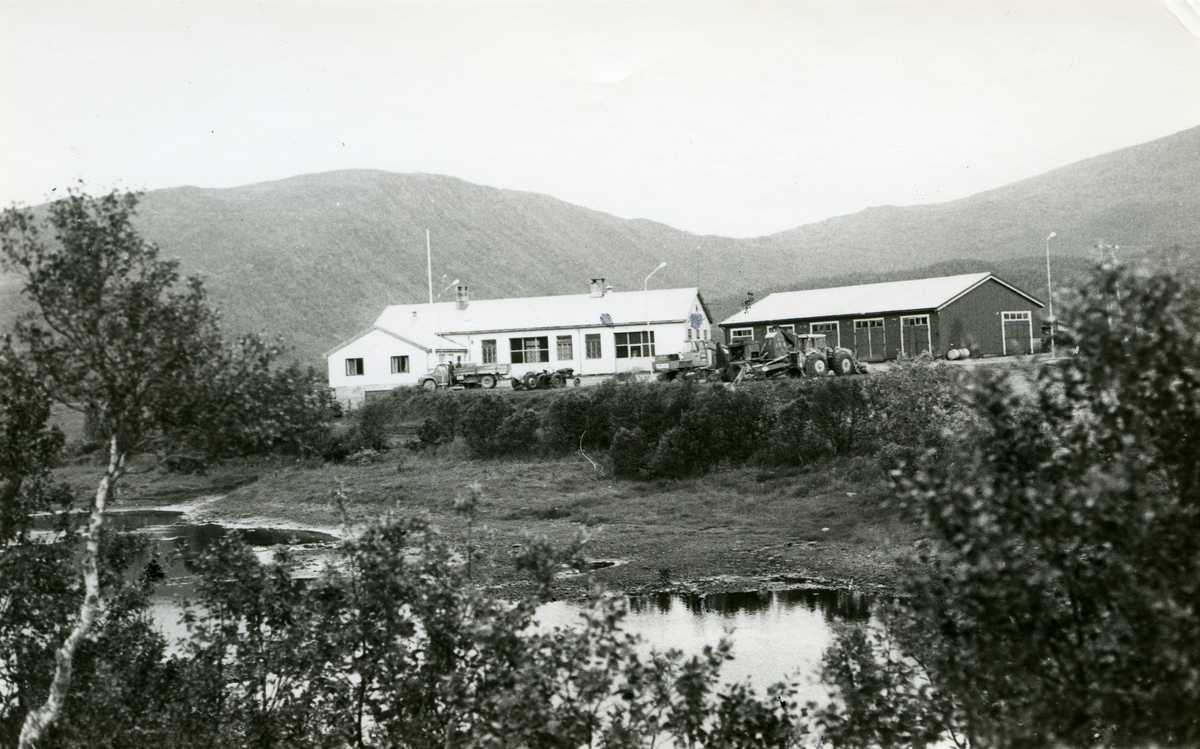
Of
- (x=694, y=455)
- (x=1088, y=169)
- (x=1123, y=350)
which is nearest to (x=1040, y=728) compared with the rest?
(x=1123, y=350)

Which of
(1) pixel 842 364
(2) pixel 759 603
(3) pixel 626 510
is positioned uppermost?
(1) pixel 842 364

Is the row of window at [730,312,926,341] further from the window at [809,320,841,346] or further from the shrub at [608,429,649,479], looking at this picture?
the shrub at [608,429,649,479]

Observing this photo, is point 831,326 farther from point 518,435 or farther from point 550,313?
point 518,435

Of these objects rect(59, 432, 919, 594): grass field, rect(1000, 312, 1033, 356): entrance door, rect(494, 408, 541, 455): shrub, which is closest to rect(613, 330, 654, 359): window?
rect(494, 408, 541, 455): shrub

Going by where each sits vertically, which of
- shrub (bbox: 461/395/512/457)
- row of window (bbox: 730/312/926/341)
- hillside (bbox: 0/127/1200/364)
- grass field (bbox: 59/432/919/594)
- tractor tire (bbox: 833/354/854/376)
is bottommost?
grass field (bbox: 59/432/919/594)

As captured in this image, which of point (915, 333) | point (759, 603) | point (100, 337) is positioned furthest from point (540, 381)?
point (100, 337)

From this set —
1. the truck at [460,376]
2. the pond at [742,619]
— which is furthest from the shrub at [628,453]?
the pond at [742,619]

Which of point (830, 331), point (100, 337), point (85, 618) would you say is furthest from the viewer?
point (830, 331)
